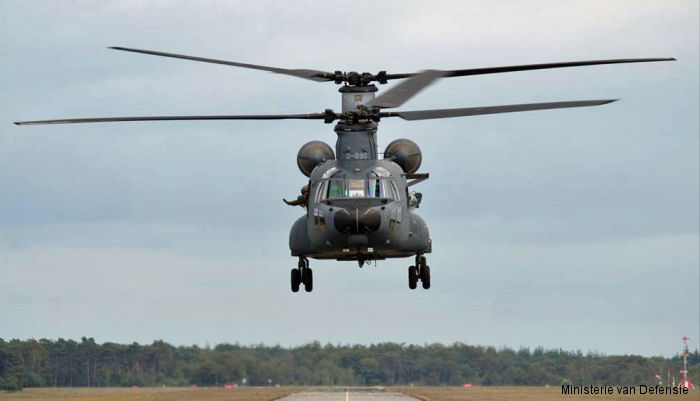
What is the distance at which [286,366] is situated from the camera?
510 ft

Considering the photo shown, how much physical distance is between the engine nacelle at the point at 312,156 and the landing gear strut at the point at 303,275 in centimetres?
307

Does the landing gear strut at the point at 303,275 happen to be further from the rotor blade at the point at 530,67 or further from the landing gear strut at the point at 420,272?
the rotor blade at the point at 530,67

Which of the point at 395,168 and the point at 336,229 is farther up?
the point at 395,168

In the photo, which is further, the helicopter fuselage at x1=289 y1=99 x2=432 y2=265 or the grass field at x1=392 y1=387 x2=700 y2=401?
Answer: the grass field at x1=392 y1=387 x2=700 y2=401

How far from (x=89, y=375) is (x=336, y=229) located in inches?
3653

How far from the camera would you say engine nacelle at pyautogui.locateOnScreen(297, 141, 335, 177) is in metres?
37.2

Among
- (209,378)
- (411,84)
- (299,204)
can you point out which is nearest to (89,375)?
(209,378)

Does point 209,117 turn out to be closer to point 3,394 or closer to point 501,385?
point 3,394

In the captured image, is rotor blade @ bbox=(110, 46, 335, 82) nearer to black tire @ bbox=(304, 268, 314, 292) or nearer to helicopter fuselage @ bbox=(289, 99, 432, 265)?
helicopter fuselage @ bbox=(289, 99, 432, 265)

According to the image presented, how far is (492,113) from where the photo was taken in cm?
3288

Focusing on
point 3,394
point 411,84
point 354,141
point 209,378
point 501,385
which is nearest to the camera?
point 411,84

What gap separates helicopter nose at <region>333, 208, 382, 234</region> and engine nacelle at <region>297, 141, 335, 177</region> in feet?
14.3

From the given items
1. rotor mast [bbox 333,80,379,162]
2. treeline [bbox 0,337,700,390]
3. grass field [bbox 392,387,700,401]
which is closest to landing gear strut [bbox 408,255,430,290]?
rotor mast [bbox 333,80,379,162]

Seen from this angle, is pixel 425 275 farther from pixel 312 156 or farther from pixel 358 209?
pixel 312 156
